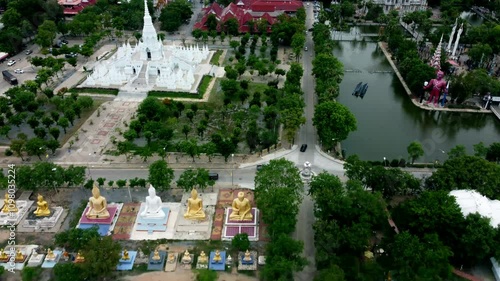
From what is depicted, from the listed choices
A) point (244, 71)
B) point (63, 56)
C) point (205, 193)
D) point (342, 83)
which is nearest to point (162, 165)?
point (205, 193)

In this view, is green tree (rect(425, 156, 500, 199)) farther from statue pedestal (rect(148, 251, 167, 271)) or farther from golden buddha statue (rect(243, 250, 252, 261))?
statue pedestal (rect(148, 251, 167, 271))

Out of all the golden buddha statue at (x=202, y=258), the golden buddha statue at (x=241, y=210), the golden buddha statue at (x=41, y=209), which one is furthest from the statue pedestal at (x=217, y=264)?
the golden buddha statue at (x=41, y=209)

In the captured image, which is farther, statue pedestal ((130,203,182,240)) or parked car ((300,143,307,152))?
parked car ((300,143,307,152))

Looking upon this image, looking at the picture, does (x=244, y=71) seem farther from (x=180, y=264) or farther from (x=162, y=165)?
(x=180, y=264)

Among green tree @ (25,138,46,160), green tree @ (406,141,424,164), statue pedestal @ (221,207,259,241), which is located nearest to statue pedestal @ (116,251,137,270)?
statue pedestal @ (221,207,259,241)

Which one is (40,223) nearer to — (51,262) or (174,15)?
(51,262)
